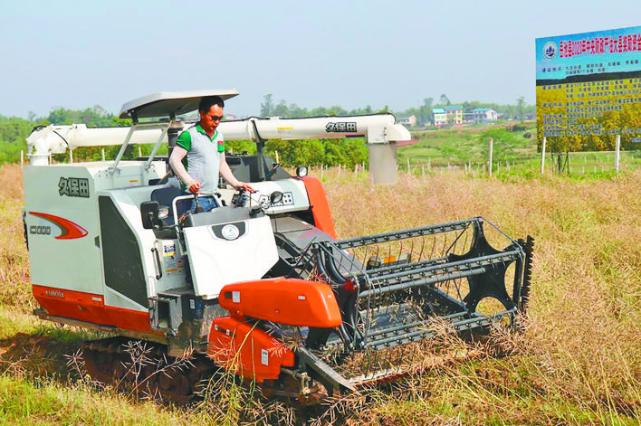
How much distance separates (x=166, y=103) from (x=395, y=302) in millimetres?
2546

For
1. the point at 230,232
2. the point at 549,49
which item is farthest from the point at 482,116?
the point at 230,232

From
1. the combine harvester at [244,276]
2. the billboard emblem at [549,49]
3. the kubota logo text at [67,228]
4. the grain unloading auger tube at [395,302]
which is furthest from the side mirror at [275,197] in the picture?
the billboard emblem at [549,49]

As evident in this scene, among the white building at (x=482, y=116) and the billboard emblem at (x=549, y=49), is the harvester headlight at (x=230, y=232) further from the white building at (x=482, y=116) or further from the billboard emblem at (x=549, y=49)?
the white building at (x=482, y=116)

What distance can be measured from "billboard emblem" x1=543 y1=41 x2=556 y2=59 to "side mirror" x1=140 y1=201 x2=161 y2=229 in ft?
52.2

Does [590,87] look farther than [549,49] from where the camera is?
No

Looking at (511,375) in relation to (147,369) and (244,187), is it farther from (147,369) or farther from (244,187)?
(147,369)

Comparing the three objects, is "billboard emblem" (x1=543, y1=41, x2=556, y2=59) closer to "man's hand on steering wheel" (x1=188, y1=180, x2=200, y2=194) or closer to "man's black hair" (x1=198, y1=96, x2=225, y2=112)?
"man's black hair" (x1=198, y1=96, x2=225, y2=112)

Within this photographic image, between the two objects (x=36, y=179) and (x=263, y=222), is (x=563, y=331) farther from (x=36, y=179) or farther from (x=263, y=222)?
(x=36, y=179)

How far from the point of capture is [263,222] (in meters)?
7.36

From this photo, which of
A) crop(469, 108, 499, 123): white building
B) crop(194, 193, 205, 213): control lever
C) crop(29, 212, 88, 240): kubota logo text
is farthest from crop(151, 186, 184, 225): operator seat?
crop(469, 108, 499, 123): white building

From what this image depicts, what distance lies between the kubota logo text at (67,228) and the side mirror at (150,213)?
875mm

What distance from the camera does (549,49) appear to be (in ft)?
69.3

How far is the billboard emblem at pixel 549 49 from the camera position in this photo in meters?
21.0

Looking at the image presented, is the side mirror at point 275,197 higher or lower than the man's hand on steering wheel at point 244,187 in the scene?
lower
